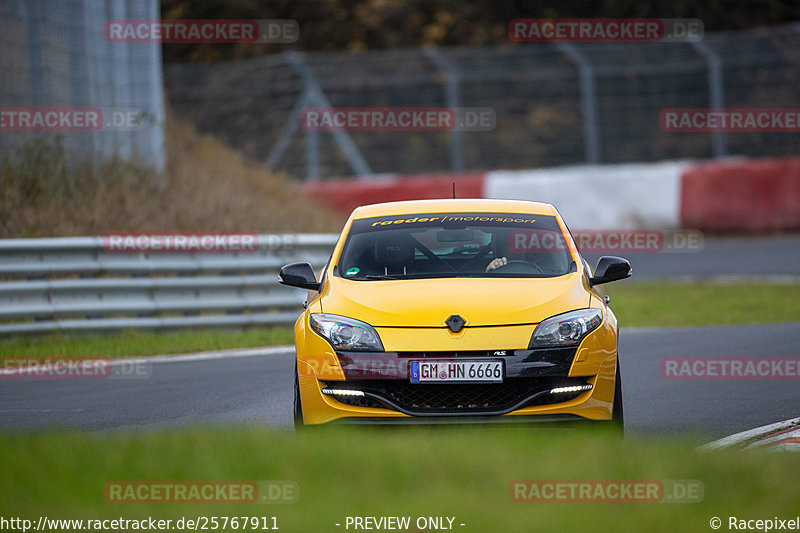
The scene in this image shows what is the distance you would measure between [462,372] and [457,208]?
6.62 feet

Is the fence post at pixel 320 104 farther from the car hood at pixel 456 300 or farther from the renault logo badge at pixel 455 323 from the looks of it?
the renault logo badge at pixel 455 323

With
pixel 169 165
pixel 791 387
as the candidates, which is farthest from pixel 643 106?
pixel 791 387

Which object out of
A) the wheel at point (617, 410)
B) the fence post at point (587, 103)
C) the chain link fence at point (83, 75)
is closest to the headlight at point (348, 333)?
the wheel at point (617, 410)

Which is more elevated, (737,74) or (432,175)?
(737,74)

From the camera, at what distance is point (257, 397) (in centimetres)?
926

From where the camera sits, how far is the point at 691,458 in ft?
18.2

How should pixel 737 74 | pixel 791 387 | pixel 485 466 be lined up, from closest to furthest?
pixel 485 466 < pixel 791 387 < pixel 737 74

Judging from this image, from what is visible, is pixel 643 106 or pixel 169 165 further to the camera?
pixel 643 106

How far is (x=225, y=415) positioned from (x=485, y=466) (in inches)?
133

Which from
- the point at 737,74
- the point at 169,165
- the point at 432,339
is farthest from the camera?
the point at 737,74

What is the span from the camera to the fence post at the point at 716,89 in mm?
22938

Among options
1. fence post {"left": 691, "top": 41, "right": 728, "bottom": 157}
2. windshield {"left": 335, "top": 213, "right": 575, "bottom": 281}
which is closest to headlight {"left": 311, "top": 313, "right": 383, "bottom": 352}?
windshield {"left": 335, "top": 213, "right": 575, "bottom": 281}

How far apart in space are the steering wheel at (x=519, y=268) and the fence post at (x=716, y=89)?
1612 cm

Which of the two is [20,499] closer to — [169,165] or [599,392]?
[599,392]
